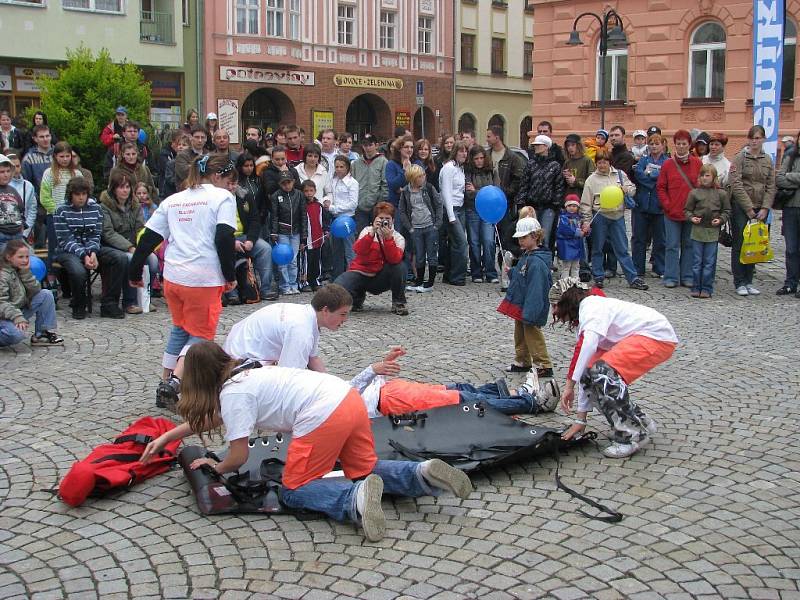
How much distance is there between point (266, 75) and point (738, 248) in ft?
97.1

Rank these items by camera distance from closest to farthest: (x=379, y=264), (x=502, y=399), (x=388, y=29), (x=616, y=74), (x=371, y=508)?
1. (x=371, y=508)
2. (x=502, y=399)
3. (x=379, y=264)
4. (x=616, y=74)
5. (x=388, y=29)

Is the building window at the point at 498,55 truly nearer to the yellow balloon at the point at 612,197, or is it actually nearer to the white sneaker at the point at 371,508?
the yellow balloon at the point at 612,197

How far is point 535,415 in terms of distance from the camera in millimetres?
7363

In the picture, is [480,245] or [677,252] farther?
[480,245]

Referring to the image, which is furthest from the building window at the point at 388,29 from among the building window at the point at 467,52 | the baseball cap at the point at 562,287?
the baseball cap at the point at 562,287

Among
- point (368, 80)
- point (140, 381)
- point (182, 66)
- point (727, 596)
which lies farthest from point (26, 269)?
point (368, 80)

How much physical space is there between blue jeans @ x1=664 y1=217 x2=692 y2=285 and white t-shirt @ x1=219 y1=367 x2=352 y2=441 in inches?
360

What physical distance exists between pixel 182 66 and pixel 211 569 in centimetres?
3380

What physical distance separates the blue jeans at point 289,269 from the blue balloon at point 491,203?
252 centimetres

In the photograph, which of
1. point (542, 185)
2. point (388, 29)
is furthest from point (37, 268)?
point (388, 29)

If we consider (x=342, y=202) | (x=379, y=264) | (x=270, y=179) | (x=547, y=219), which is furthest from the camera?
(x=342, y=202)

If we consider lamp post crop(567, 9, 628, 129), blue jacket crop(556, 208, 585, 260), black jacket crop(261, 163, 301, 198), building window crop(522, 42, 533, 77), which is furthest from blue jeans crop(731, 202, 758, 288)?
building window crop(522, 42, 533, 77)

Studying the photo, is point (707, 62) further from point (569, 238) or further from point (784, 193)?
point (569, 238)

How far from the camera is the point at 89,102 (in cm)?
1912
